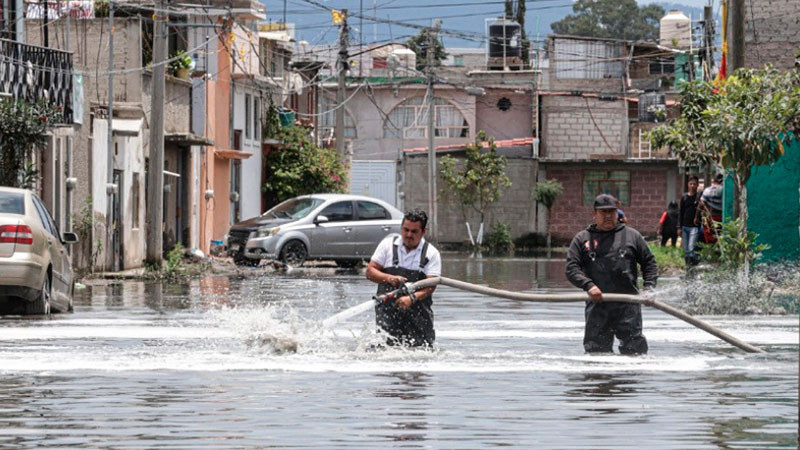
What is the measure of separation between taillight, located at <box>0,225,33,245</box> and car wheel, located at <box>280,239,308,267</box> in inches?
656

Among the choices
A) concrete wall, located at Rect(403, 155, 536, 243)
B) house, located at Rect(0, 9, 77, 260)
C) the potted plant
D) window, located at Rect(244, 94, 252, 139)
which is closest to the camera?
house, located at Rect(0, 9, 77, 260)

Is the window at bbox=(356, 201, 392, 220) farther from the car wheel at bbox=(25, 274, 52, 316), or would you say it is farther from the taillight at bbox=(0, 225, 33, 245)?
the taillight at bbox=(0, 225, 33, 245)

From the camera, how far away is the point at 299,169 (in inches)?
2142

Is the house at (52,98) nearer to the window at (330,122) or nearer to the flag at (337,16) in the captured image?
the flag at (337,16)

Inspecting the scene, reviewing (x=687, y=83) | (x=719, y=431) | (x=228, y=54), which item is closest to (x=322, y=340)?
(x=719, y=431)

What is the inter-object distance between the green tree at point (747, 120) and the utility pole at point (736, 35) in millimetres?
475

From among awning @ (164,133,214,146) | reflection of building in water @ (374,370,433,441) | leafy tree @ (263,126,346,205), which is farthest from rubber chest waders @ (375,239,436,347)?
leafy tree @ (263,126,346,205)

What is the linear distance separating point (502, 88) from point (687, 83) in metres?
43.5

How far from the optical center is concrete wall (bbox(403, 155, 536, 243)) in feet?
195

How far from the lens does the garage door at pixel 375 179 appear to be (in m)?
63.7

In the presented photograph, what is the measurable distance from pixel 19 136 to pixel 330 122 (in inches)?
1837

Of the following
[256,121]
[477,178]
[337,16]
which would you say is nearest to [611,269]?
[256,121]

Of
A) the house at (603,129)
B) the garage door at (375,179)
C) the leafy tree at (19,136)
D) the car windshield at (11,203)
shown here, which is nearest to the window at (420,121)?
the house at (603,129)

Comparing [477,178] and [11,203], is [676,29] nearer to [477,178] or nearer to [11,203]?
[477,178]
